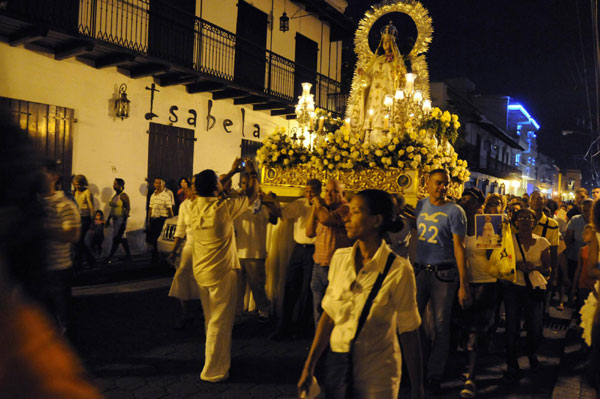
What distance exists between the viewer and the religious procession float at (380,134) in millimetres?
8000

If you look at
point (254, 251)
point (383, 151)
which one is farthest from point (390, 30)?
point (254, 251)

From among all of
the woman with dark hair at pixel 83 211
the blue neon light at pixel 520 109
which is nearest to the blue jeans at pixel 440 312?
the woman with dark hair at pixel 83 211

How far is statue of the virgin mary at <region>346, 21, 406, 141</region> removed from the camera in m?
9.98

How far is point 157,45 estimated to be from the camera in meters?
13.1

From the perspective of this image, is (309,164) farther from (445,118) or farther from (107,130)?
(107,130)

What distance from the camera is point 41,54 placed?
10.3 m

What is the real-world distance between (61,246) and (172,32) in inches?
397

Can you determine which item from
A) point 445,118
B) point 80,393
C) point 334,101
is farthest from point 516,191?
point 80,393

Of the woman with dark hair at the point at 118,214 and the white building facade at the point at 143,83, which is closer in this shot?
the white building facade at the point at 143,83

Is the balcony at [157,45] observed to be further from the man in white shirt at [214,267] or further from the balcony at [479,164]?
the balcony at [479,164]

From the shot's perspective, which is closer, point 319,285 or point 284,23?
point 319,285

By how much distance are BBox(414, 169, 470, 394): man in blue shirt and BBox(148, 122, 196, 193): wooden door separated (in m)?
9.56

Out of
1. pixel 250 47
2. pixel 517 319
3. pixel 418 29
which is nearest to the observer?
pixel 517 319

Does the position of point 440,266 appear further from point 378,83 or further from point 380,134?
point 378,83
